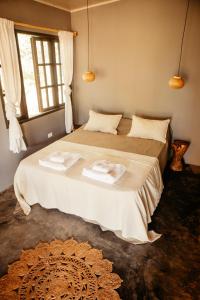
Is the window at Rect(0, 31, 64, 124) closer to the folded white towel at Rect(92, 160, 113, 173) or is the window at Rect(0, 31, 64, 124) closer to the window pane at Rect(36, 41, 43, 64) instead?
the window pane at Rect(36, 41, 43, 64)

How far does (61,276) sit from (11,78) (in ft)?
7.65

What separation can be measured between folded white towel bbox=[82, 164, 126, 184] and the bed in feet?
0.15

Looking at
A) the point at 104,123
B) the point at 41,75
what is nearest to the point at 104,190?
the point at 104,123

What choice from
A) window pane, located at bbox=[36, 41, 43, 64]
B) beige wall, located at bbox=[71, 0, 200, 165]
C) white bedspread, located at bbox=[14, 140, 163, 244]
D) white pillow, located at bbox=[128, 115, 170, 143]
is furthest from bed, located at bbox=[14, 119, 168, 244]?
window pane, located at bbox=[36, 41, 43, 64]

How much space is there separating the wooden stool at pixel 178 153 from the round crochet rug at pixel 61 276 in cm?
196

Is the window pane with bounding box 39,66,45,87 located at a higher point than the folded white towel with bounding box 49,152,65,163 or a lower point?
higher

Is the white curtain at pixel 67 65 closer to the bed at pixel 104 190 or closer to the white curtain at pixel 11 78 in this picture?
the white curtain at pixel 11 78

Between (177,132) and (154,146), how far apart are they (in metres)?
0.77

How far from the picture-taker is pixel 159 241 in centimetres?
202

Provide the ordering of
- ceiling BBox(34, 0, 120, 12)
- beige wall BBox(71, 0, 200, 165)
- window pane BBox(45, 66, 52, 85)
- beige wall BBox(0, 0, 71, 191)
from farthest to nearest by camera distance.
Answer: window pane BBox(45, 66, 52, 85)
ceiling BBox(34, 0, 120, 12)
beige wall BBox(71, 0, 200, 165)
beige wall BBox(0, 0, 71, 191)

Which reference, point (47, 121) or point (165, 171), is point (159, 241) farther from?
point (47, 121)

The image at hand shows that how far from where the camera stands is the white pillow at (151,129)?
3.05 metres

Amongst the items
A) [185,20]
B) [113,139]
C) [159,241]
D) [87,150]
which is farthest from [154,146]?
[185,20]

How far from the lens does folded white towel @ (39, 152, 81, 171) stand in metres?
2.24
